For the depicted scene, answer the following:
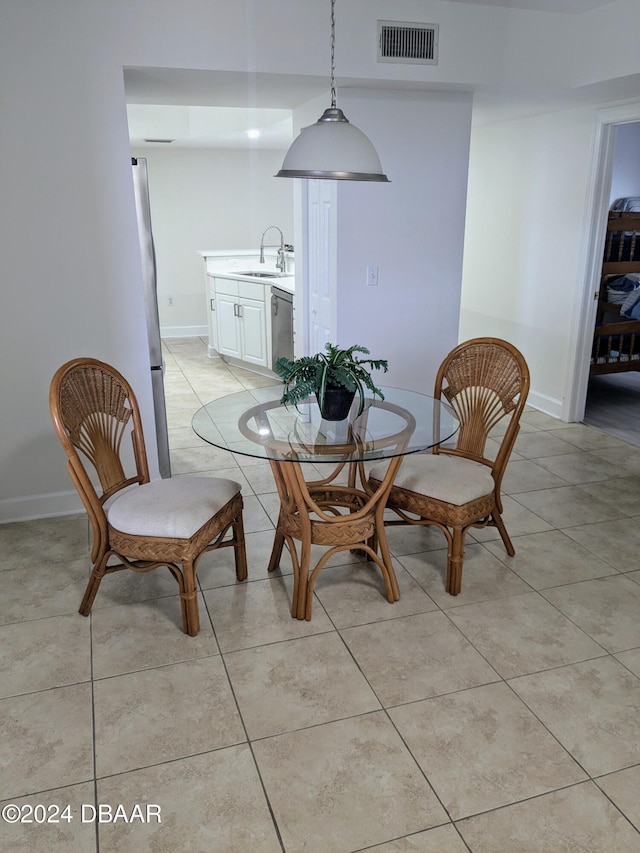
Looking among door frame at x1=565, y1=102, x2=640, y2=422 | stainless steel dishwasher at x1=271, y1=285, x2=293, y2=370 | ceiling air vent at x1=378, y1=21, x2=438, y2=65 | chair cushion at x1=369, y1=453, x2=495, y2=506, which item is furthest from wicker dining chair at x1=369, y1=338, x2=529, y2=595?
stainless steel dishwasher at x1=271, y1=285, x2=293, y2=370

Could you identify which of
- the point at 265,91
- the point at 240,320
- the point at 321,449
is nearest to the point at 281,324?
the point at 240,320

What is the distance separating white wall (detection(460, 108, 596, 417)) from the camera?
15.4 ft

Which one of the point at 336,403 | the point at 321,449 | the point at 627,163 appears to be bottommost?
the point at 321,449

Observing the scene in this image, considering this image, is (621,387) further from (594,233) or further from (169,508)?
(169,508)

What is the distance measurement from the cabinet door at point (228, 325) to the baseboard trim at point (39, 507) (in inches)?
129

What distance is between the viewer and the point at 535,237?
16.8 feet

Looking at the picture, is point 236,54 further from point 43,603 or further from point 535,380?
point 535,380

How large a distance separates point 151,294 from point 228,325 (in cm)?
303

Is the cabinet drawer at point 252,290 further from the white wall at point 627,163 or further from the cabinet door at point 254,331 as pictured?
the white wall at point 627,163

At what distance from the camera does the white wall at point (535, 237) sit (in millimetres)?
4707

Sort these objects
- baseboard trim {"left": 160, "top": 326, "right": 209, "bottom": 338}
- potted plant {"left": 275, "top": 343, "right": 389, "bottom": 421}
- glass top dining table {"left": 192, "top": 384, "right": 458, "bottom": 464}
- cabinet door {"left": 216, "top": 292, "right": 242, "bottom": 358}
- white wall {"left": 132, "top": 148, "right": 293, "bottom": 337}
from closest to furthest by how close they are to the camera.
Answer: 1. glass top dining table {"left": 192, "top": 384, "right": 458, "bottom": 464}
2. potted plant {"left": 275, "top": 343, "right": 389, "bottom": 421}
3. cabinet door {"left": 216, "top": 292, "right": 242, "bottom": 358}
4. white wall {"left": 132, "top": 148, "right": 293, "bottom": 337}
5. baseboard trim {"left": 160, "top": 326, "right": 209, "bottom": 338}

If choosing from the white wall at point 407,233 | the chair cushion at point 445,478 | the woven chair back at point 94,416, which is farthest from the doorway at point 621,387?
the woven chair back at point 94,416

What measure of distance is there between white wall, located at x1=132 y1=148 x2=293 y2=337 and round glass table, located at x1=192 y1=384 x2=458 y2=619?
532 cm

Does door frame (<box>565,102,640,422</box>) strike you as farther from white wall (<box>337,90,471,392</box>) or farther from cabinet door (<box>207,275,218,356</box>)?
Answer: cabinet door (<box>207,275,218,356</box>)
